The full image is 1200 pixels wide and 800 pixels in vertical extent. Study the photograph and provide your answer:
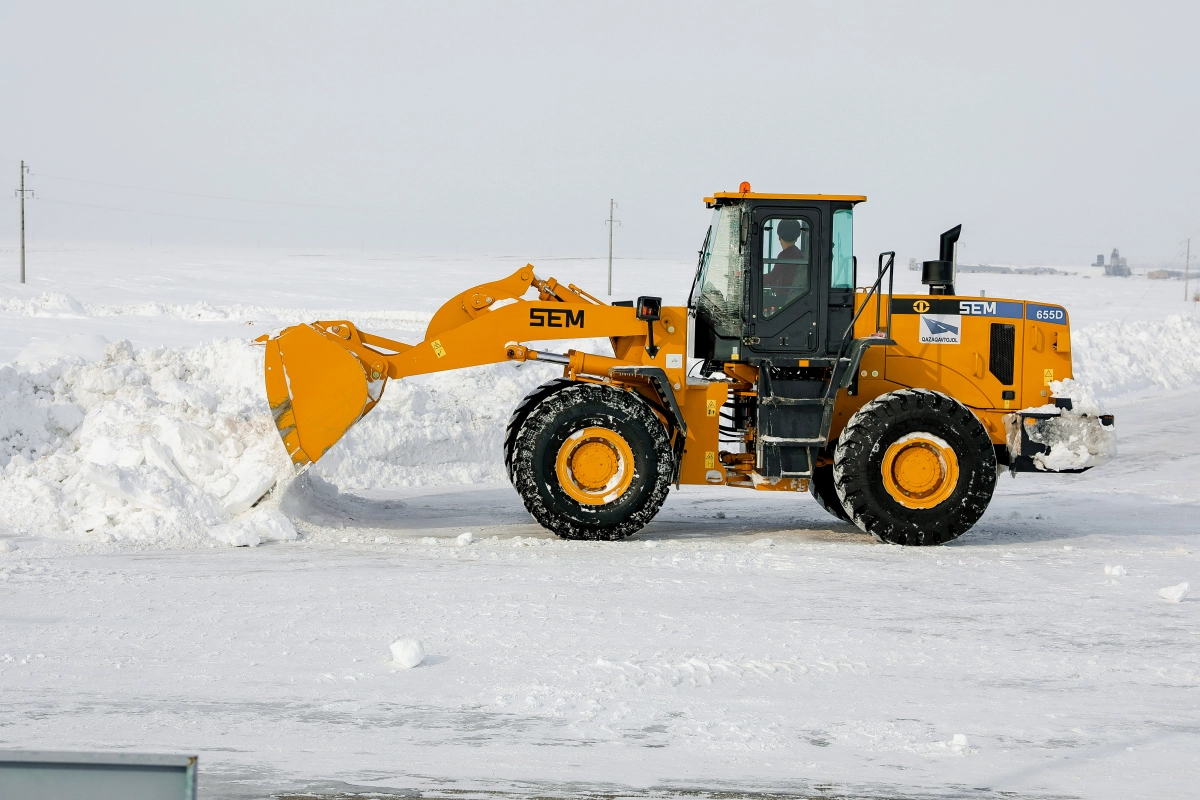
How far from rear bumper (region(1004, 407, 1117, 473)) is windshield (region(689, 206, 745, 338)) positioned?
8.16 feet

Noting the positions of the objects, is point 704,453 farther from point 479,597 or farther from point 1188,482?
point 1188,482

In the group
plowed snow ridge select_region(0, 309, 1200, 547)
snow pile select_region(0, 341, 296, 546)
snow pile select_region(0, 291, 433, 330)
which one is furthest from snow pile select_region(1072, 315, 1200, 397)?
snow pile select_region(0, 341, 296, 546)

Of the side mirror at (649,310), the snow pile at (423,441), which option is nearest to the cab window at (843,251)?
the side mirror at (649,310)

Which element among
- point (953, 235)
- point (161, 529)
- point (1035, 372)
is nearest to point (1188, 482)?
point (1035, 372)

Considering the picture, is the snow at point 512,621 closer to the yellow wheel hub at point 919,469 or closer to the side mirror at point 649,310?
the yellow wheel hub at point 919,469

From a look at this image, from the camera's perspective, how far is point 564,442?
348 inches

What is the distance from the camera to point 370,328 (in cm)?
2855

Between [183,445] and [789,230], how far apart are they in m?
5.17

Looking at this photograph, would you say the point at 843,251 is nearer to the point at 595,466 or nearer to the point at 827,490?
the point at 827,490

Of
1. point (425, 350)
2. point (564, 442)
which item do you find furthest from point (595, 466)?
point (425, 350)

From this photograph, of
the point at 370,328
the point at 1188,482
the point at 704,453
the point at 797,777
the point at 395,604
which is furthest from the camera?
the point at 370,328

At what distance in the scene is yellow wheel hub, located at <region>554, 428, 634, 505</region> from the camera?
884 cm

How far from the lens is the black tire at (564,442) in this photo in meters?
8.80

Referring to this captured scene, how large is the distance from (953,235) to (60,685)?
7.50 m
